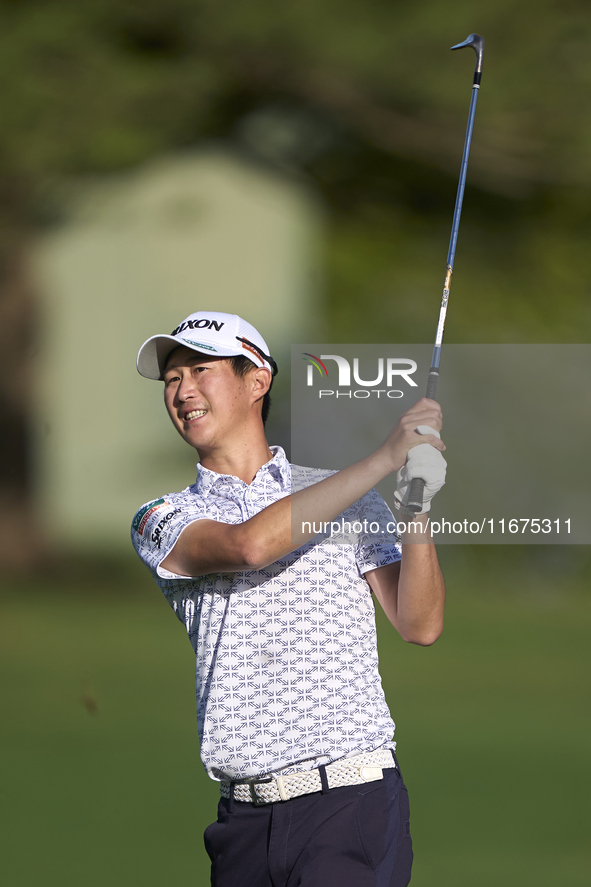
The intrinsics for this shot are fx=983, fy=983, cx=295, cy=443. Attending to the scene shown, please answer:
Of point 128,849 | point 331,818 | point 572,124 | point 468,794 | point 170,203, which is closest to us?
point 331,818

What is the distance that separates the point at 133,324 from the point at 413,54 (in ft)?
10.8

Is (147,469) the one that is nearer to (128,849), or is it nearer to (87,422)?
(87,422)

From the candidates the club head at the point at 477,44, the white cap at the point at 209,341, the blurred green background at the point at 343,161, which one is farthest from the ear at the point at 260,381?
the blurred green background at the point at 343,161

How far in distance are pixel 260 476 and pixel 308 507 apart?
0.22 metres

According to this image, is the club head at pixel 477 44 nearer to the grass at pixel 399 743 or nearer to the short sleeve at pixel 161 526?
the short sleeve at pixel 161 526

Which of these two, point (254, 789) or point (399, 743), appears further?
point (399, 743)

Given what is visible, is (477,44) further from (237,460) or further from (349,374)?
(237,460)

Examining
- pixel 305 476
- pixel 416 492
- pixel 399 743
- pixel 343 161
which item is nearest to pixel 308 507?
pixel 416 492

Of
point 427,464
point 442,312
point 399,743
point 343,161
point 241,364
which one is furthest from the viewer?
point 343,161

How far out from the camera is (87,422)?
8.35 metres

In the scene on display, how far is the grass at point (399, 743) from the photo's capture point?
2.79 meters

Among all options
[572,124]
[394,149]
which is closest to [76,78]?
[394,149]

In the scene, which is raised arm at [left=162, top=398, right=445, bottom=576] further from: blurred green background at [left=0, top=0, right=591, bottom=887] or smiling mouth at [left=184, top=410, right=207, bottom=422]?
blurred green background at [left=0, top=0, right=591, bottom=887]

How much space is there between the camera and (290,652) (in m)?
1.21
